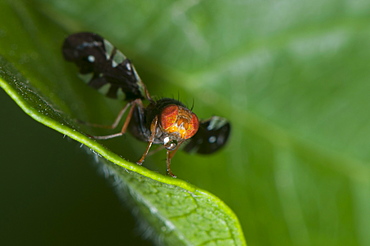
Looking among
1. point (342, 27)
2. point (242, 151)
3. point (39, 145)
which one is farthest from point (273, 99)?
point (39, 145)

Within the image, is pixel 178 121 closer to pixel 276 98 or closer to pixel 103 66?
pixel 103 66

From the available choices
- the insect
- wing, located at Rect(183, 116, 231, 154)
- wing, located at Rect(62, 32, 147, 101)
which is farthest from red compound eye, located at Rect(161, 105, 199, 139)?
wing, located at Rect(62, 32, 147, 101)

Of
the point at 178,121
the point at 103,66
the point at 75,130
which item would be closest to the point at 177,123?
the point at 178,121

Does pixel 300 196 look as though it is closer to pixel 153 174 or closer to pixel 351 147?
pixel 351 147

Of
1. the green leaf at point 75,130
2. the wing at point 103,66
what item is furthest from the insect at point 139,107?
the green leaf at point 75,130

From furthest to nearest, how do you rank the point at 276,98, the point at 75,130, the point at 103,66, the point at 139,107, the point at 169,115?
the point at 276,98
the point at 139,107
the point at 103,66
the point at 169,115
the point at 75,130

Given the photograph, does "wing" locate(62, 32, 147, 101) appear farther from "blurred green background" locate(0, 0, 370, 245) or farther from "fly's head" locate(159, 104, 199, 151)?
"fly's head" locate(159, 104, 199, 151)
